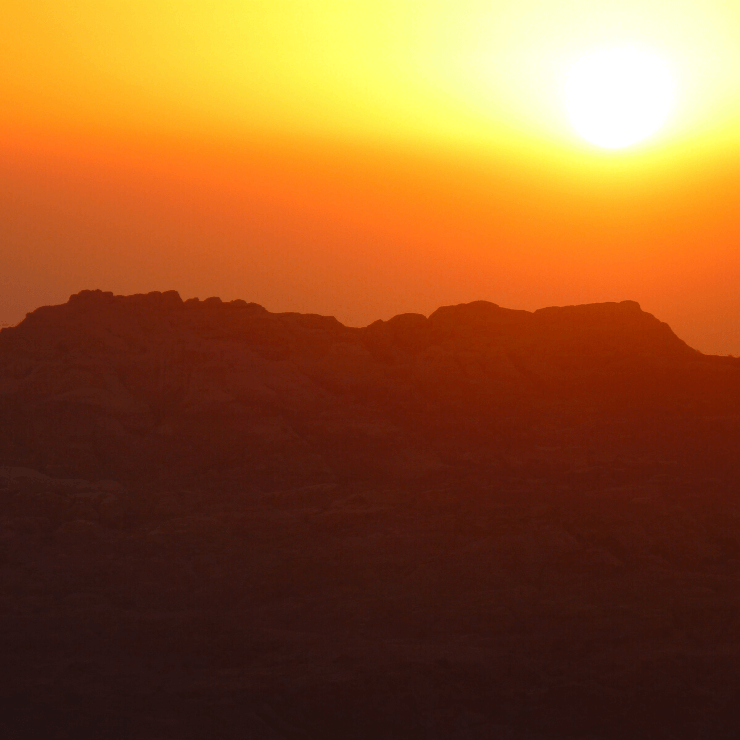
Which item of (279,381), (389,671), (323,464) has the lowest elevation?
(389,671)

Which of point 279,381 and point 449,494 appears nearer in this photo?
point 449,494

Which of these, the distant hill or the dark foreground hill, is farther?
the distant hill

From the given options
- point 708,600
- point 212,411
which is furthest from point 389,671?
point 212,411

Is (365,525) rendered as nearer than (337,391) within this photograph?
Yes

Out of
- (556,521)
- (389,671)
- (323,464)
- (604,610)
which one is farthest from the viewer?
(323,464)

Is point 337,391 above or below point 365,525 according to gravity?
above

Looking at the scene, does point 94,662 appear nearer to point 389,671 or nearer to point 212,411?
point 389,671

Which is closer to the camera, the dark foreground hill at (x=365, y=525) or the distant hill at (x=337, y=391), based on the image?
the dark foreground hill at (x=365, y=525)

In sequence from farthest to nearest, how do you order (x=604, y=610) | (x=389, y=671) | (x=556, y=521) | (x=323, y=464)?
(x=323, y=464), (x=556, y=521), (x=604, y=610), (x=389, y=671)
